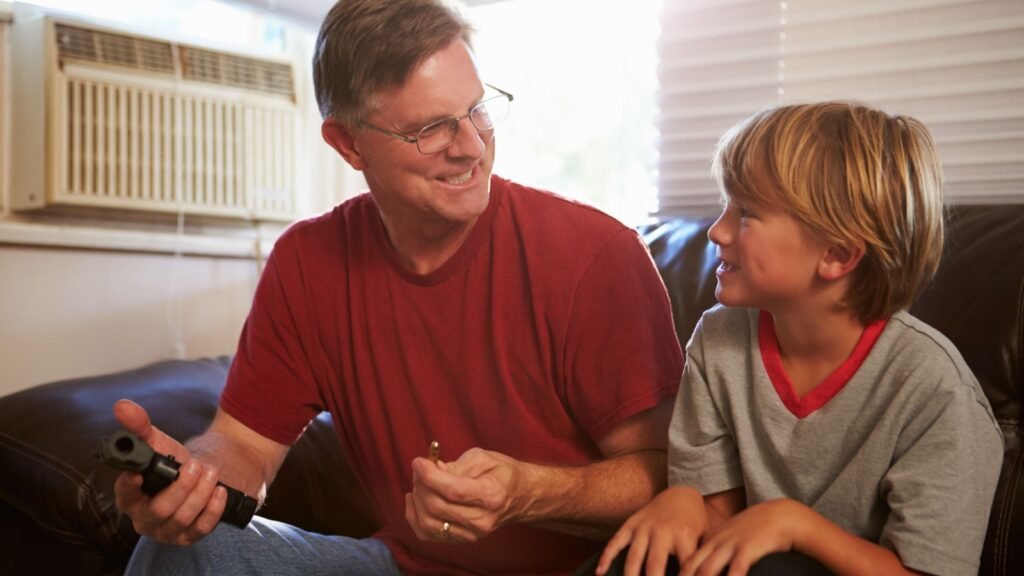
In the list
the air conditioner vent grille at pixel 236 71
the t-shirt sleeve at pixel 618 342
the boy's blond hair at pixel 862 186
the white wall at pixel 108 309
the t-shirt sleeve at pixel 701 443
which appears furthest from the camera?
the air conditioner vent grille at pixel 236 71

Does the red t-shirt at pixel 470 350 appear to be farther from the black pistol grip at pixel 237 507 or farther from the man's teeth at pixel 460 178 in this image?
the black pistol grip at pixel 237 507

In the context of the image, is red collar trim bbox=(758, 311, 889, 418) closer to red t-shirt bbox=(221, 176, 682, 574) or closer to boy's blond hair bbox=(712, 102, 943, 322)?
boy's blond hair bbox=(712, 102, 943, 322)

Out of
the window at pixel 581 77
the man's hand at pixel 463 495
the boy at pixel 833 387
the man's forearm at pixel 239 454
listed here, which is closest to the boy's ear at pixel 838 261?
the boy at pixel 833 387

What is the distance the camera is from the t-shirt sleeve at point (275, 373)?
159cm

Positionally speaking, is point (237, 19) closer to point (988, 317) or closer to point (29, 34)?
point (29, 34)

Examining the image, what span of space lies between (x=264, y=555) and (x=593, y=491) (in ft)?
1.56

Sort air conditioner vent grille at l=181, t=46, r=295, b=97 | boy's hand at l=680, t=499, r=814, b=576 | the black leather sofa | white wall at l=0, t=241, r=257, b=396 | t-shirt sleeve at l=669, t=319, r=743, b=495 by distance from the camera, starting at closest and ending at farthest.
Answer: boy's hand at l=680, t=499, r=814, b=576 → t-shirt sleeve at l=669, t=319, r=743, b=495 → the black leather sofa → white wall at l=0, t=241, r=257, b=396 → air conditioner vent grille at l=181, t=46, r=295, b=97

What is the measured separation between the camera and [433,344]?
1510 millimetres

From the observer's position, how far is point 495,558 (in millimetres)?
1465

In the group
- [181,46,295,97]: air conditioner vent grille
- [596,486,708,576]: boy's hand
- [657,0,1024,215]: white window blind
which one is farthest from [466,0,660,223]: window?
[596,486,708,576]: boy's hand

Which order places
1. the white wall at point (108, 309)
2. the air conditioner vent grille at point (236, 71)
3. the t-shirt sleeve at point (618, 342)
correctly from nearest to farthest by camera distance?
the t-shirt sleeve at point (618, 342), the white wall at point (108, 309), the air conditioner vent grille at point (236, 71)

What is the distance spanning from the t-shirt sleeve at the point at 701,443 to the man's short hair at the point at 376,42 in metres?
0.59

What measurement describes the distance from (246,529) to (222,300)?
1.32 metres

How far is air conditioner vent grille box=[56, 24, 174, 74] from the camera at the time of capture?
90.7 inches
